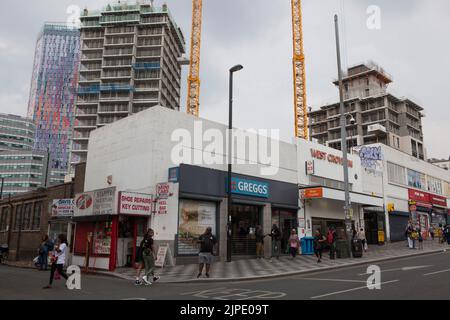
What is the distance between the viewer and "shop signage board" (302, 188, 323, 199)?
2492 cm

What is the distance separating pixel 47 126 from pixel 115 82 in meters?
90.3

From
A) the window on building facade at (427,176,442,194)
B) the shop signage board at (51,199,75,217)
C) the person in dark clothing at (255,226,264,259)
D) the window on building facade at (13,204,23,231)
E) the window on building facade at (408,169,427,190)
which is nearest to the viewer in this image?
the person in dark clothing at (255,226,264,259)

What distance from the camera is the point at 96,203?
1948cm

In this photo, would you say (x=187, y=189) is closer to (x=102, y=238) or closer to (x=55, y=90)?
(x=102, y=238)

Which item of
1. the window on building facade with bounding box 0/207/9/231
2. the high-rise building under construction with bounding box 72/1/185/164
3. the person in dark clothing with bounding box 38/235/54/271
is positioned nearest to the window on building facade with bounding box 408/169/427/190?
the person in dark clothing with bounding box 38/235/54/271

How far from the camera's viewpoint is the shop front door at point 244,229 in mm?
22109

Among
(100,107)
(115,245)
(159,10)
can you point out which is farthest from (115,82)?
(115,245)

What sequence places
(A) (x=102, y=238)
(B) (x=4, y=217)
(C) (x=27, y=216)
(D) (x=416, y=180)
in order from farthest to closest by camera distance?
(D) (x=416, y=180) < (B) (x=4, y=217) < (C) (x=27, y=216) < (A) (x=102, y=238)

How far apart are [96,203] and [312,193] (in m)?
13.5

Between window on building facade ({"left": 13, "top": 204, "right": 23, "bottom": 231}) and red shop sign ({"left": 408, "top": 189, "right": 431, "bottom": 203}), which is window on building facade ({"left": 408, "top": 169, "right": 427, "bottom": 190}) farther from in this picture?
window on building facade ({"left": 13, "top": 204, "right": 23, "bottom": 231})

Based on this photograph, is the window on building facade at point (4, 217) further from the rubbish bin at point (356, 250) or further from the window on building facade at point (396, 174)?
the window on building facade at point (396, 174)

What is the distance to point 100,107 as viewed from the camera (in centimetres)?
8912

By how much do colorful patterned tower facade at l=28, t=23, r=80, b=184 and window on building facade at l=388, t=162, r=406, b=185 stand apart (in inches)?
5750

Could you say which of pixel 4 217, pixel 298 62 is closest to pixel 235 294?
pixel 4 217
